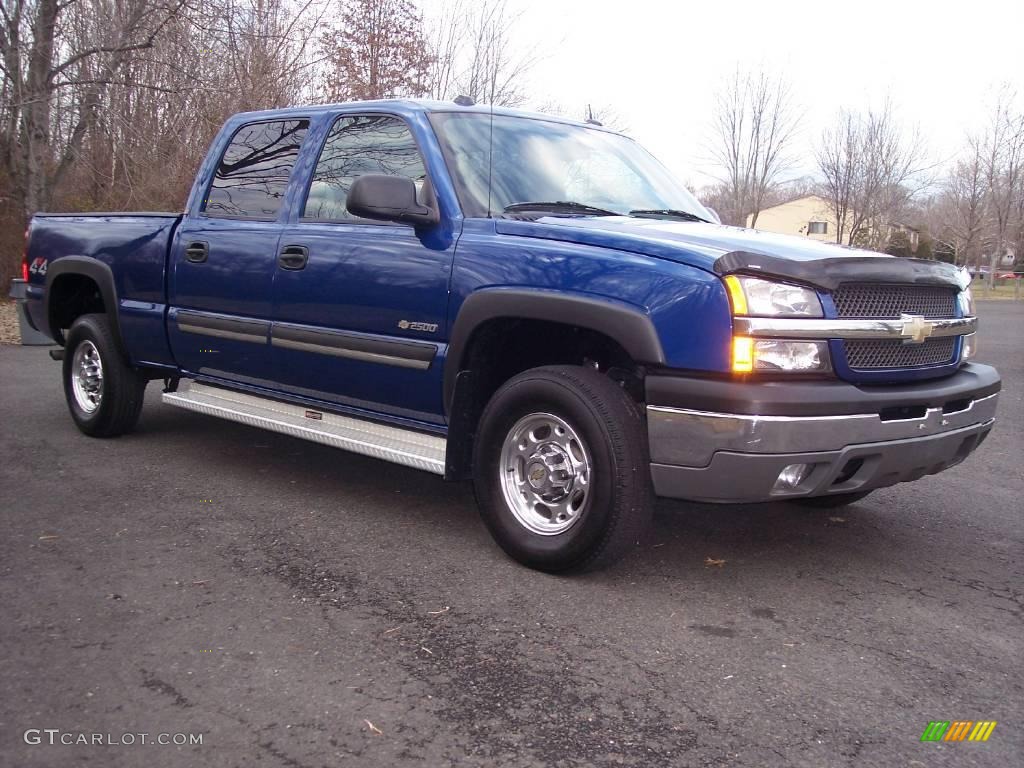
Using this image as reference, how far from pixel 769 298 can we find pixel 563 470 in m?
1.07

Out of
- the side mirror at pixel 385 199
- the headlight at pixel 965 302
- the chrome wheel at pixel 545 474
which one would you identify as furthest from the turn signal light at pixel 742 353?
the side mirror at pixel 385 199

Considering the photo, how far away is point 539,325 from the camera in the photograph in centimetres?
410

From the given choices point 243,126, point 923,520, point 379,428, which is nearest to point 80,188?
point 243,126

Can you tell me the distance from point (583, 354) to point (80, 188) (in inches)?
715

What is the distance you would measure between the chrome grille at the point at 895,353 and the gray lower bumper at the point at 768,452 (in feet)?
0.70


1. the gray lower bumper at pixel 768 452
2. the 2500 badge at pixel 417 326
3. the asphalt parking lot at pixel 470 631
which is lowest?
the asphalt parking lot at pixel 470 631

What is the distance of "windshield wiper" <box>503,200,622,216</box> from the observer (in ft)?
14.4

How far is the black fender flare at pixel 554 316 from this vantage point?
352 centimetres

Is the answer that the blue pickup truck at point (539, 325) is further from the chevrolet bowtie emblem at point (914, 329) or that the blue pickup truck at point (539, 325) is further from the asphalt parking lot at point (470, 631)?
the asphalt parking lot at point (470, 631)

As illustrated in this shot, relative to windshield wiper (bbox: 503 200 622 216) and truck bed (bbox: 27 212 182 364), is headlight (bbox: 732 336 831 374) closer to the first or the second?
windshield wiper (bbox: 503 200 622 216)

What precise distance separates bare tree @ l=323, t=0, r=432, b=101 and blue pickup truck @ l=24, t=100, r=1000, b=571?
54.7 feet

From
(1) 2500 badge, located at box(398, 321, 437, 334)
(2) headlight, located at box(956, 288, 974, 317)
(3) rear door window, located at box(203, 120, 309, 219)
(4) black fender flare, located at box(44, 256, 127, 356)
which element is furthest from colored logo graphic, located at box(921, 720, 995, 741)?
(4) black fender flare, located at box(44, 256, 127, 356)

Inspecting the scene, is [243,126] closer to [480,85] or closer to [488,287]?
[488,287]

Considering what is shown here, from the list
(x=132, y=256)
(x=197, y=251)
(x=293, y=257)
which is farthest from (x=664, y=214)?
(x=132, y=256)
